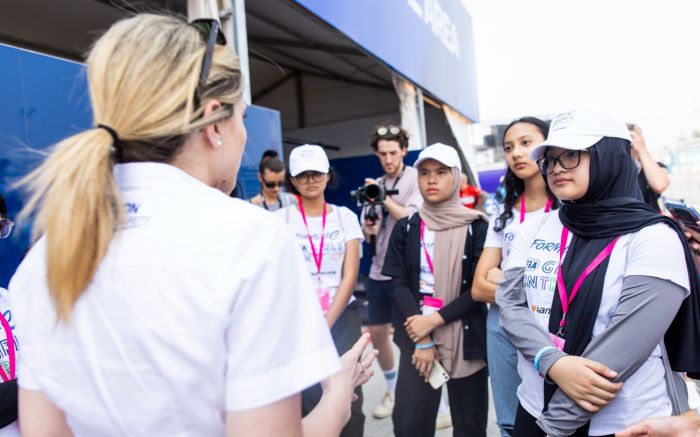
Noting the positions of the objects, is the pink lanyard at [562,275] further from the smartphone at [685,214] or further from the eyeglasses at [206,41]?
the eyeglasses at [206,41]

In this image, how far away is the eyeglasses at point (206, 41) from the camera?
2.55ft

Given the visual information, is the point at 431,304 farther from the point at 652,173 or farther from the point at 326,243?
the point at 652,173

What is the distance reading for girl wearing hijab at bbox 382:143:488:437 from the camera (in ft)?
7.95

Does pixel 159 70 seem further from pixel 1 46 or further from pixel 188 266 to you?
pixel 1 46

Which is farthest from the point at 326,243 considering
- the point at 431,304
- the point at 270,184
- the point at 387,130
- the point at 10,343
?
the point at 10,343

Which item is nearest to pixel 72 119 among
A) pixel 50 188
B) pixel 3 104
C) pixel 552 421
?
pixel 3 104

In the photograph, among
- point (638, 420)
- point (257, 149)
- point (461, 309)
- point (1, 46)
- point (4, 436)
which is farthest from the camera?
point (257, 149)

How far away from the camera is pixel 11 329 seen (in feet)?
4.91

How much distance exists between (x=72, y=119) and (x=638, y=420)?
2.61 m

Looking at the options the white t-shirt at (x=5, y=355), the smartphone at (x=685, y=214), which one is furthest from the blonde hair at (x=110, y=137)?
the smartphone at (x=685, y=214)

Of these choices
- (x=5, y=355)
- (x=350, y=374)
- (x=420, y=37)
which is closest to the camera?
(x=350, y=374)

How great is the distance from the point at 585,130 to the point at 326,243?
1.62m

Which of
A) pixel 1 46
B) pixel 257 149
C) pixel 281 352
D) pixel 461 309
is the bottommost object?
pixel 461 309

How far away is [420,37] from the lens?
7359 mm
